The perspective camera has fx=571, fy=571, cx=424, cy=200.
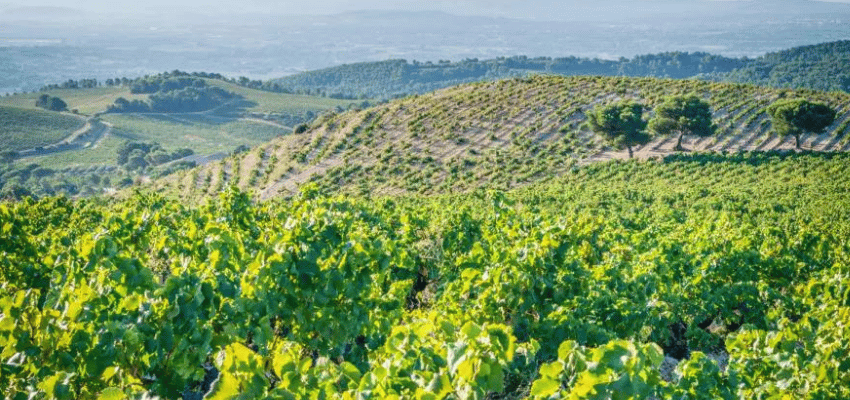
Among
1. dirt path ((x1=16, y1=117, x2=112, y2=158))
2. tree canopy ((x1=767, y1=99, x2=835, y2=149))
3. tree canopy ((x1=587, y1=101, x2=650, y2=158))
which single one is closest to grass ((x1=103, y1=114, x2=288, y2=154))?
dirt path ((x1=16, y1=117, x2=112, y2=158))

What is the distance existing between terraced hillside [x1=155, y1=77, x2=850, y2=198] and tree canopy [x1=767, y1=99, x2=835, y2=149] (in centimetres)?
182

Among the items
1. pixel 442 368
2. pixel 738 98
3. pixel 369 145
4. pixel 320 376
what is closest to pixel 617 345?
pixel 442 368

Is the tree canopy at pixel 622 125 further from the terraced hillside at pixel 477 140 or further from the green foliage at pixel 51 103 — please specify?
the green foliage at pixel 51 103

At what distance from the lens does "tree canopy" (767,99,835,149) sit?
49531 mm

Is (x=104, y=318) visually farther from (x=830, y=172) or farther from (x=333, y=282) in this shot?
(x=830, y=172)

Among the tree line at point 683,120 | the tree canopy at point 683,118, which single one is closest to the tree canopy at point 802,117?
the tree line at point 683,120

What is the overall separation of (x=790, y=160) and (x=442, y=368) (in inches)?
1995

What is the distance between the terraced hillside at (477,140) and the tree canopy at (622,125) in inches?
71.2

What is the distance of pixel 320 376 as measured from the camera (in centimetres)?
555

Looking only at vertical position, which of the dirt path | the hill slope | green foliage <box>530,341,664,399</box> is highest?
the hill slope

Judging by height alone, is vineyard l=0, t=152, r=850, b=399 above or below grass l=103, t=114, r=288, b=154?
above

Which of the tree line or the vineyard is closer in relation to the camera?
the vineyard

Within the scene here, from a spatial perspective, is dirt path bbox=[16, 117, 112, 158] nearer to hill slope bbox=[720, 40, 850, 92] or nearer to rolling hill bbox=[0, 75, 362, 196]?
rolling hill bbox=[0, 75, 362, 196]

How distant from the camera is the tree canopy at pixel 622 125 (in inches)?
2126
